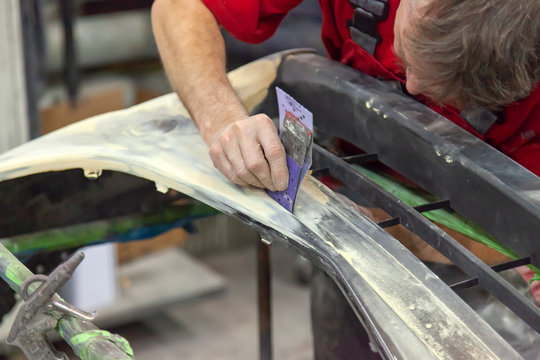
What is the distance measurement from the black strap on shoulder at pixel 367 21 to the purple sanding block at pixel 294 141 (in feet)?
0.78

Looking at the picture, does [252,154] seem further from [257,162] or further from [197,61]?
[197,61]

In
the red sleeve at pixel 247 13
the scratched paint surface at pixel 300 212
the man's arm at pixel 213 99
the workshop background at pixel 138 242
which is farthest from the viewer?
the workshop background at pixel 138 242

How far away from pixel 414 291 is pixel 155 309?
1.77 meters

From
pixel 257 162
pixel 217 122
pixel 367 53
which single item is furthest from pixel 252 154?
pixel 367 53

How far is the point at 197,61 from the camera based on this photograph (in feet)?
3.54

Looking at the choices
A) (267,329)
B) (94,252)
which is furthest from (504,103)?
(94,252)

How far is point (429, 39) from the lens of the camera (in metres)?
0.78

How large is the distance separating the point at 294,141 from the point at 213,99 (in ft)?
0.79

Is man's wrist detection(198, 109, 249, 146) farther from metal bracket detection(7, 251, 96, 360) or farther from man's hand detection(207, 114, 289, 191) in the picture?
metal bracket detection(7, 251, 96, 360)

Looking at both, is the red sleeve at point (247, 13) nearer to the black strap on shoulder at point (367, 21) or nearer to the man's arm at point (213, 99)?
the man's arm at point (213, 99)

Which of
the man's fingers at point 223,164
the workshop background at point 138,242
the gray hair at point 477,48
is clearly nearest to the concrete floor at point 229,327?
the workshop background at point 138,242

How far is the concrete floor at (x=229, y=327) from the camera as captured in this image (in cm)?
241

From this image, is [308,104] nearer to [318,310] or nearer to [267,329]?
[318,310]

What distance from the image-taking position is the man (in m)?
0.76
